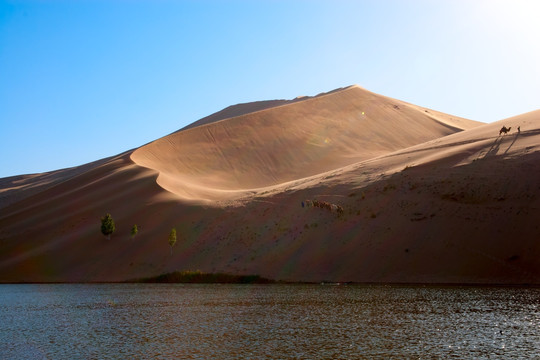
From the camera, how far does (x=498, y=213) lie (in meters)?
36.8

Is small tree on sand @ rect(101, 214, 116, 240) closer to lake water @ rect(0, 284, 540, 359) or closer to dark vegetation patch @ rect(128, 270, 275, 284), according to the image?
dark vegetation patch @ rect(128, 270, 275, 284)

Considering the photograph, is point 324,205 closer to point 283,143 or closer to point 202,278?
point 202,278

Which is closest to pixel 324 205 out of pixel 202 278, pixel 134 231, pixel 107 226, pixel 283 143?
pixel 202 278

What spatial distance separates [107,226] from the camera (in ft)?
168

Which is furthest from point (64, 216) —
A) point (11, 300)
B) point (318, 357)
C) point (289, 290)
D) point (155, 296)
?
point (318, 357)

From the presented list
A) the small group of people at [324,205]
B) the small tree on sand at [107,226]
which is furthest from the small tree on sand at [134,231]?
the small group of people at [324,205]

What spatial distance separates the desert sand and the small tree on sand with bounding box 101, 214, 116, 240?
103 cm

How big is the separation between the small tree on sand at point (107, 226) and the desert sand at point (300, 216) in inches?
40.5

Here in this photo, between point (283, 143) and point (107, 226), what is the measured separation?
36.9 meters

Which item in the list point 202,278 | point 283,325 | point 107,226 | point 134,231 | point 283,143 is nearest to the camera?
point 283,325

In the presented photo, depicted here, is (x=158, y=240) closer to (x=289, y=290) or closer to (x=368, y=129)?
(x=289, y=290)

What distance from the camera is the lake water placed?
52.4 ft

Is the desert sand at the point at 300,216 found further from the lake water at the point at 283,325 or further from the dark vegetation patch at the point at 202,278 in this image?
the lake water at the point at 283,325

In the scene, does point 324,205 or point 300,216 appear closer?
point 324,205
